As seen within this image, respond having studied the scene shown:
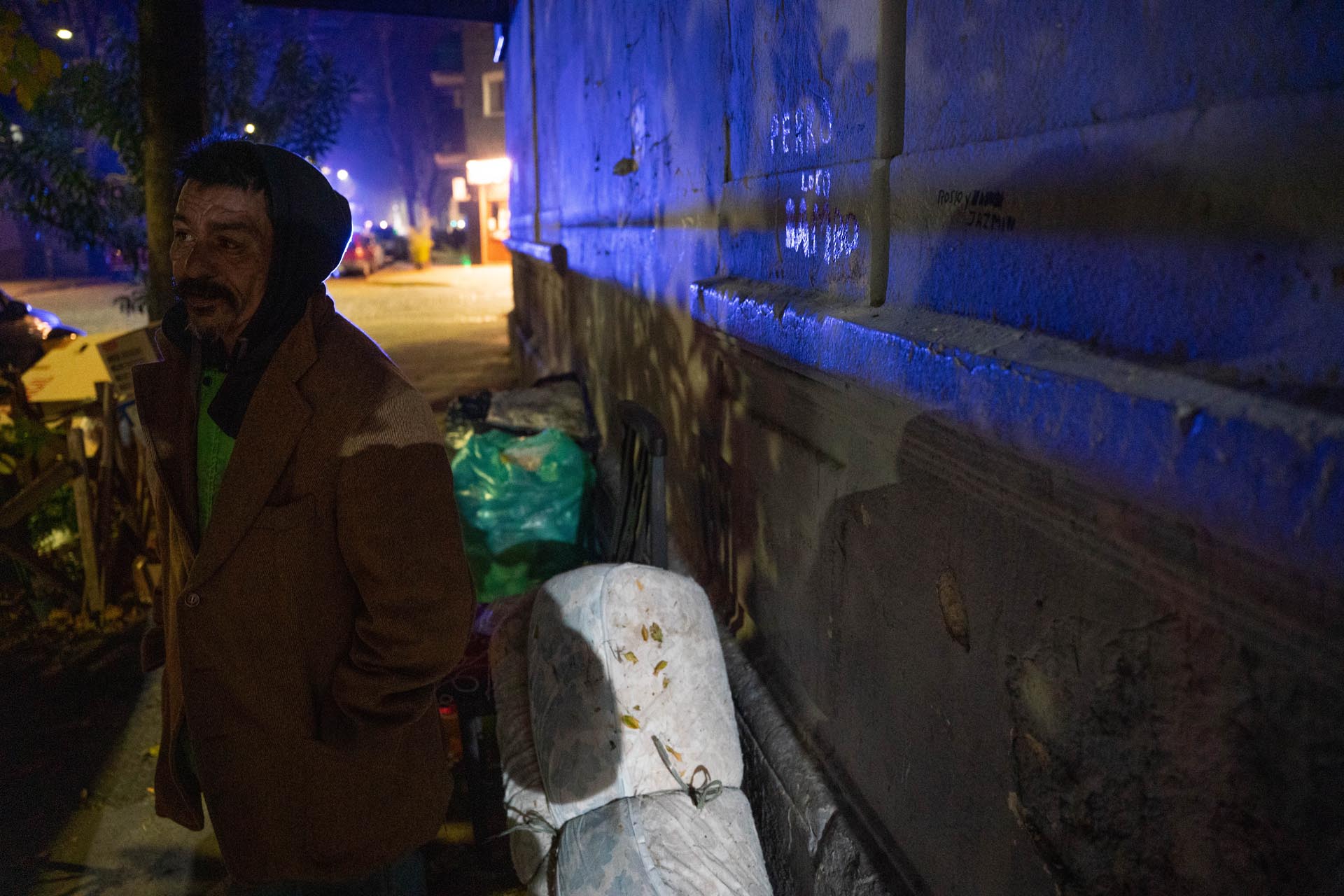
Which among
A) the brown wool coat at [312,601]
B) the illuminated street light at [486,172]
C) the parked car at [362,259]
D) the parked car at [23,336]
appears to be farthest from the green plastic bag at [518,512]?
the illuminated street light at [486,172]

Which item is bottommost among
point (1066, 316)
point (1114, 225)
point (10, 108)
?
point (1066, 316)

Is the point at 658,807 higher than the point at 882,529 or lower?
lower

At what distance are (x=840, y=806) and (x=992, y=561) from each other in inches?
35.1

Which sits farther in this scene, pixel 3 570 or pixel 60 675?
pixel 3 570

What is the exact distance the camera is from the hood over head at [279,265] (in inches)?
61.6

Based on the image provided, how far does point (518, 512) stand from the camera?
12.3 ft

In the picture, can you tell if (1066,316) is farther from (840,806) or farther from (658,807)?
(658,807)

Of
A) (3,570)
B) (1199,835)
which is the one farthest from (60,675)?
(1199,835)

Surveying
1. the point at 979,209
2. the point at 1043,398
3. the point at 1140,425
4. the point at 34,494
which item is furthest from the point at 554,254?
the point at 1140,425

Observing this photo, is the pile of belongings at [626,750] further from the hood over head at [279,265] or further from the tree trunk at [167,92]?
the tree trunk at [167,92]

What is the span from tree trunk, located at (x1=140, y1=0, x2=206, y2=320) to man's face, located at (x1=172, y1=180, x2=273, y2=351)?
14.7ft

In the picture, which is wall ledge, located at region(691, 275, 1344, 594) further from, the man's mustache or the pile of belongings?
the man's mustache

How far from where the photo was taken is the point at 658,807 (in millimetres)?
1945

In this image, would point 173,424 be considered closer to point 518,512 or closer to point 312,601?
point 312,601
